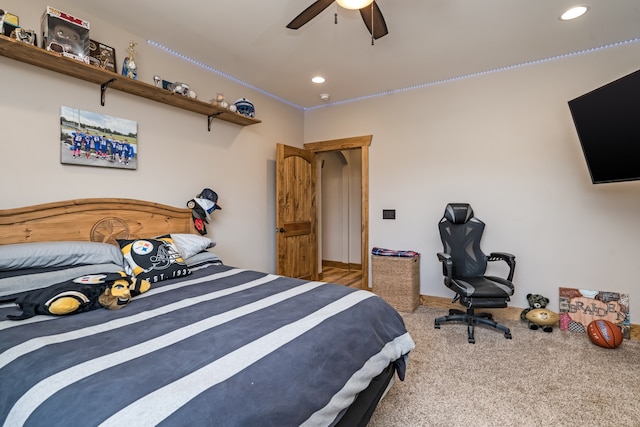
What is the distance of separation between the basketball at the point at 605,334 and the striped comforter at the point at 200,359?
2067 mm

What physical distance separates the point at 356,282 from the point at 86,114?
13.4ft

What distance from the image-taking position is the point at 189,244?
2600 mm

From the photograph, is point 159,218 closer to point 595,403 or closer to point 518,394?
point 518,394

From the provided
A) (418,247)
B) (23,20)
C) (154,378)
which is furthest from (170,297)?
(418,247)

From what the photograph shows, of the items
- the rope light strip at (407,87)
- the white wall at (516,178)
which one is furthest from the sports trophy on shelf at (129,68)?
the white wall at (516,178)

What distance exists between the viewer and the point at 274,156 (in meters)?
4.26

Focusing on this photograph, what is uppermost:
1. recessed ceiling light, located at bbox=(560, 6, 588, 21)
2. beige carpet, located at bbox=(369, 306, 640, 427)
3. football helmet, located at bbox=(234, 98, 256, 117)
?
recessed ceiling light, located at bbox=(560, 6, 588, 21)

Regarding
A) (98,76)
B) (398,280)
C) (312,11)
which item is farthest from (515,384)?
(98,76)

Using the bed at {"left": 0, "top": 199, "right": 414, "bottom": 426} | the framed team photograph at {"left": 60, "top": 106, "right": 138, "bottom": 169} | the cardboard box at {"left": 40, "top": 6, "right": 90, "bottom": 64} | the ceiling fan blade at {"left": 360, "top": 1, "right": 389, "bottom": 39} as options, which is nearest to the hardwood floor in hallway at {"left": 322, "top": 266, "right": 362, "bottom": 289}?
the bed at {"left": 0, "top": 199, "right": 414, "bottom": 426}

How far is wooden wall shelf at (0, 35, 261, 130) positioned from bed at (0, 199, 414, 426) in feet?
3.09

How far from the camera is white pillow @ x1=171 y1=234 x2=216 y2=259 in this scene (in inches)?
101

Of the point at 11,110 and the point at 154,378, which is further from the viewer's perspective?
the point at 11,110

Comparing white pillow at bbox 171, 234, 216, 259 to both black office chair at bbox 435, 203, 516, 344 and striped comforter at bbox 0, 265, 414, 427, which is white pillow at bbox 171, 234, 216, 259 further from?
black office chair at bbox 435, 203, 516, 344

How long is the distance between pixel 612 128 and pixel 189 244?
134 inches
